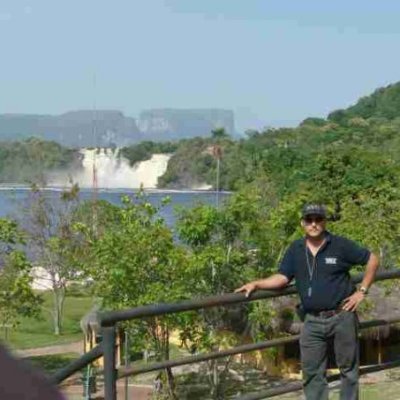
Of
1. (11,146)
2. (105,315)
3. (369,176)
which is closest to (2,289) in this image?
(369,176)

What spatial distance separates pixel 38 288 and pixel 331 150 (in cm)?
2178

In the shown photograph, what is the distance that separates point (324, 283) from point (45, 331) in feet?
154

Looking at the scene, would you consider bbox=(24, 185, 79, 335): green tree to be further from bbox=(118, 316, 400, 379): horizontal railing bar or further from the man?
the man

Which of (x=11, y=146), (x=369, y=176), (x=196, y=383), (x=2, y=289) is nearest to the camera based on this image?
(x=196, y=383)

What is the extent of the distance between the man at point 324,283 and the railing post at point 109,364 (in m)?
0.99

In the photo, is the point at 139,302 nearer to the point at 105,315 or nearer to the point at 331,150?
the point at 105,315

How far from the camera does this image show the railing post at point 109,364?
429 cm

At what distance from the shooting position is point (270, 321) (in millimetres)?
26656

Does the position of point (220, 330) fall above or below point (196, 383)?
above

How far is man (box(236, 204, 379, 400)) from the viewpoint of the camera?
523cm

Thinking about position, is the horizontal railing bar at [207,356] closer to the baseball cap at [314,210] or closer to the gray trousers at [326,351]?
the gray trousers at [326,351]

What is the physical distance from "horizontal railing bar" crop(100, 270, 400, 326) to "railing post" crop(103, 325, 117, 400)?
0.05 metres

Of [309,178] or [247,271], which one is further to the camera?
[309,178]

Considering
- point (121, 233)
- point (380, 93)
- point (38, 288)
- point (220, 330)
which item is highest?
point (380, 93)
